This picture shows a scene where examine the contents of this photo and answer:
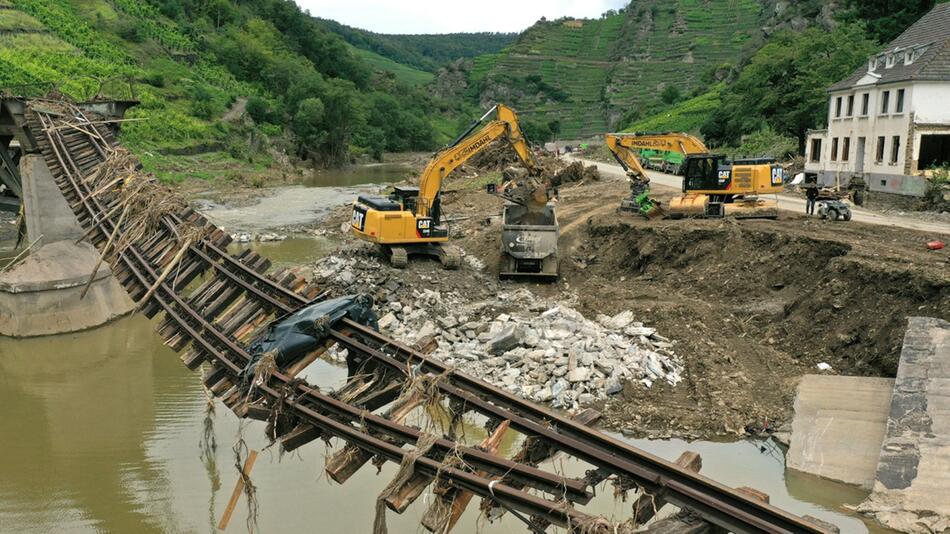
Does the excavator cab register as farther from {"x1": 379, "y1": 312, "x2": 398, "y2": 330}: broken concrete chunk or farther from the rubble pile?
{"x1": 379, "y1": 312, "x2": 398, "y2": 330}: broken concrete chunk

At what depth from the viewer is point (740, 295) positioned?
1764 centimetres

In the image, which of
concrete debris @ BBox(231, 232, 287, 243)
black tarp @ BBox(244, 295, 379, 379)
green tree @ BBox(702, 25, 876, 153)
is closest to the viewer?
black tarp @ BBox(244, 295, 379, 379)

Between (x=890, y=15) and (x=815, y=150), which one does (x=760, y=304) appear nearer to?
(x=815, y=150)

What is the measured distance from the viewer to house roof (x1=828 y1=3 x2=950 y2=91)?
2702cm

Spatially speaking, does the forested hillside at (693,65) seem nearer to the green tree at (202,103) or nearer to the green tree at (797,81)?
the green tree at (797,81)

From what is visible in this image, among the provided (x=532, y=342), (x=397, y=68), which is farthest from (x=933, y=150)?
(x=397, y=68)

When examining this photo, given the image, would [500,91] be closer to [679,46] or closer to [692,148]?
[679,46]

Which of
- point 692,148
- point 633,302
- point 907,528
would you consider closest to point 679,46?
point 692,148

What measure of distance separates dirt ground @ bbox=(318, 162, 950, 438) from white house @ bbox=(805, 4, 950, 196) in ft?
29.4

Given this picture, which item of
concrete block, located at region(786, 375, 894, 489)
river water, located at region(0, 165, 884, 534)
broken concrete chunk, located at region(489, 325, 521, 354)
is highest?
broken concrete chunk, located at region(489, 325, 521, 354)

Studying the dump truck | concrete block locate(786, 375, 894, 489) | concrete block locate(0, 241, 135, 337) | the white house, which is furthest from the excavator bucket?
concrete block locate(0, 241, 135, 337)

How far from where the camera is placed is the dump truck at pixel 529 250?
1966 centimetres

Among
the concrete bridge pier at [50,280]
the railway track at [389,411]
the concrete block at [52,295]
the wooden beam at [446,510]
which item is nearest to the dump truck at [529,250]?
the railway track at [389,411]

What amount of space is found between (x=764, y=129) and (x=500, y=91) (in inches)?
3355
